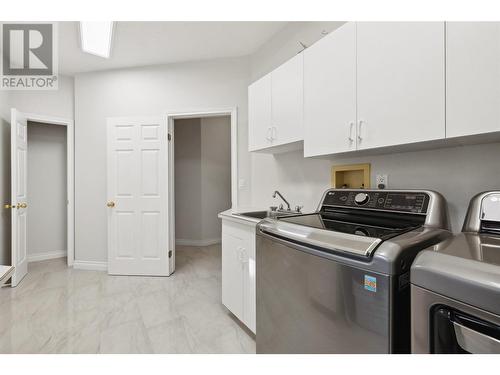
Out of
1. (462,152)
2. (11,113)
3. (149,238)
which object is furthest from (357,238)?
(11,113)

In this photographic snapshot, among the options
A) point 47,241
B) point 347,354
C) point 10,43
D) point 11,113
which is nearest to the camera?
point 347,354

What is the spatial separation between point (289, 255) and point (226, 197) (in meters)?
4.05

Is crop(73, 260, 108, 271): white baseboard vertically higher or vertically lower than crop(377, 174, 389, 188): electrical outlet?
lower

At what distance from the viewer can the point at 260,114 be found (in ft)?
7.01

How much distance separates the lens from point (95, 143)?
11.2 feet

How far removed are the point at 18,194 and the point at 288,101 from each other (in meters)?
3.39

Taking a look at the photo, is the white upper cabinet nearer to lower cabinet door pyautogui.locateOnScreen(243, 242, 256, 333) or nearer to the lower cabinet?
the lower cabinet

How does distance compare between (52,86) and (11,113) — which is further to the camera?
(52,86)

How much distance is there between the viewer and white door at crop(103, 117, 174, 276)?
3.13m

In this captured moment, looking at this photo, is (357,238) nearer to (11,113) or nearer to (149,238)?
(149,238)

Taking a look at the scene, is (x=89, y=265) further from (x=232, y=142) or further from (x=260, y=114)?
(x=260, y=114)

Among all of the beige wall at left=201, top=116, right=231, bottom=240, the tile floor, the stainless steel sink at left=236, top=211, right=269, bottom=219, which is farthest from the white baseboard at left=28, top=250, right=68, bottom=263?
the stainless steel sink at left=236, top=211, right=269, bottom=219

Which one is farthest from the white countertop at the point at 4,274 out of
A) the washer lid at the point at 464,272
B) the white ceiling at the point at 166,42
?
the white ceiling at the point at 166,42

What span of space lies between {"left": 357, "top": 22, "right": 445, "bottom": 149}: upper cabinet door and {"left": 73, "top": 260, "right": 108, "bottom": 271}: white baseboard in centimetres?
365
